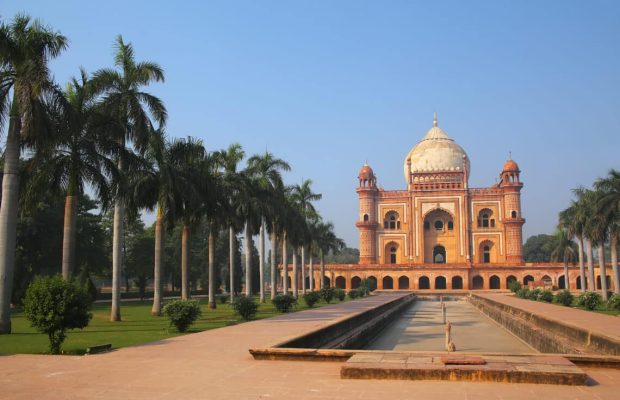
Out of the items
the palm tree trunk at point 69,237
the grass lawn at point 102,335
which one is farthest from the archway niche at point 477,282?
the palm tree trunk at point 69,237

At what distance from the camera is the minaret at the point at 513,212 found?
181ft

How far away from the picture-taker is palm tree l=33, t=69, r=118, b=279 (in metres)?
15.3

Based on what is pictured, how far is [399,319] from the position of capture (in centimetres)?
2655

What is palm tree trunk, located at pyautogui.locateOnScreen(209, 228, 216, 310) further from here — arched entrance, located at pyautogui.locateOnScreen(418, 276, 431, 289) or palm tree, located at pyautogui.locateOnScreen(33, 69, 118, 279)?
arched entrance, located at pyautogui.locateOnScreen(418, 276, 431, 289)

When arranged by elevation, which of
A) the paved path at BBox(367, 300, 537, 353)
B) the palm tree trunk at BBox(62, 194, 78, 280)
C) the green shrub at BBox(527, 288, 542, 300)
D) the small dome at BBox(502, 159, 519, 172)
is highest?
the small dome at BBox(502, 159, 519, 172)

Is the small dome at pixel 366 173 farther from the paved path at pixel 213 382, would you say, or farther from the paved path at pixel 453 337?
the paved path at pixel 213 382

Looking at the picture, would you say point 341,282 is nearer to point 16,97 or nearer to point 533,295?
point 533,295

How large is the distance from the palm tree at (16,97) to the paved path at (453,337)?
998 cm

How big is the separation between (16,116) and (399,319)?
18308 millimetres

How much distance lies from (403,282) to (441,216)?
8.23 meters

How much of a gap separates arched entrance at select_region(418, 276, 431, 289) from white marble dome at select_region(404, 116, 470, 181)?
11.7 m

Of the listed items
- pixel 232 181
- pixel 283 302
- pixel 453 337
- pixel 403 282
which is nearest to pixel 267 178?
pixel 232 181

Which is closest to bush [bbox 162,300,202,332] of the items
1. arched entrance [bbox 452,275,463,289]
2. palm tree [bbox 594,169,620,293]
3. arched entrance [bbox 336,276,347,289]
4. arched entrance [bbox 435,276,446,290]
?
palm tree [bbox 594,169,620,293]

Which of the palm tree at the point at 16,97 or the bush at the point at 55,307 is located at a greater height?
the palm tree at the point at 16,97
